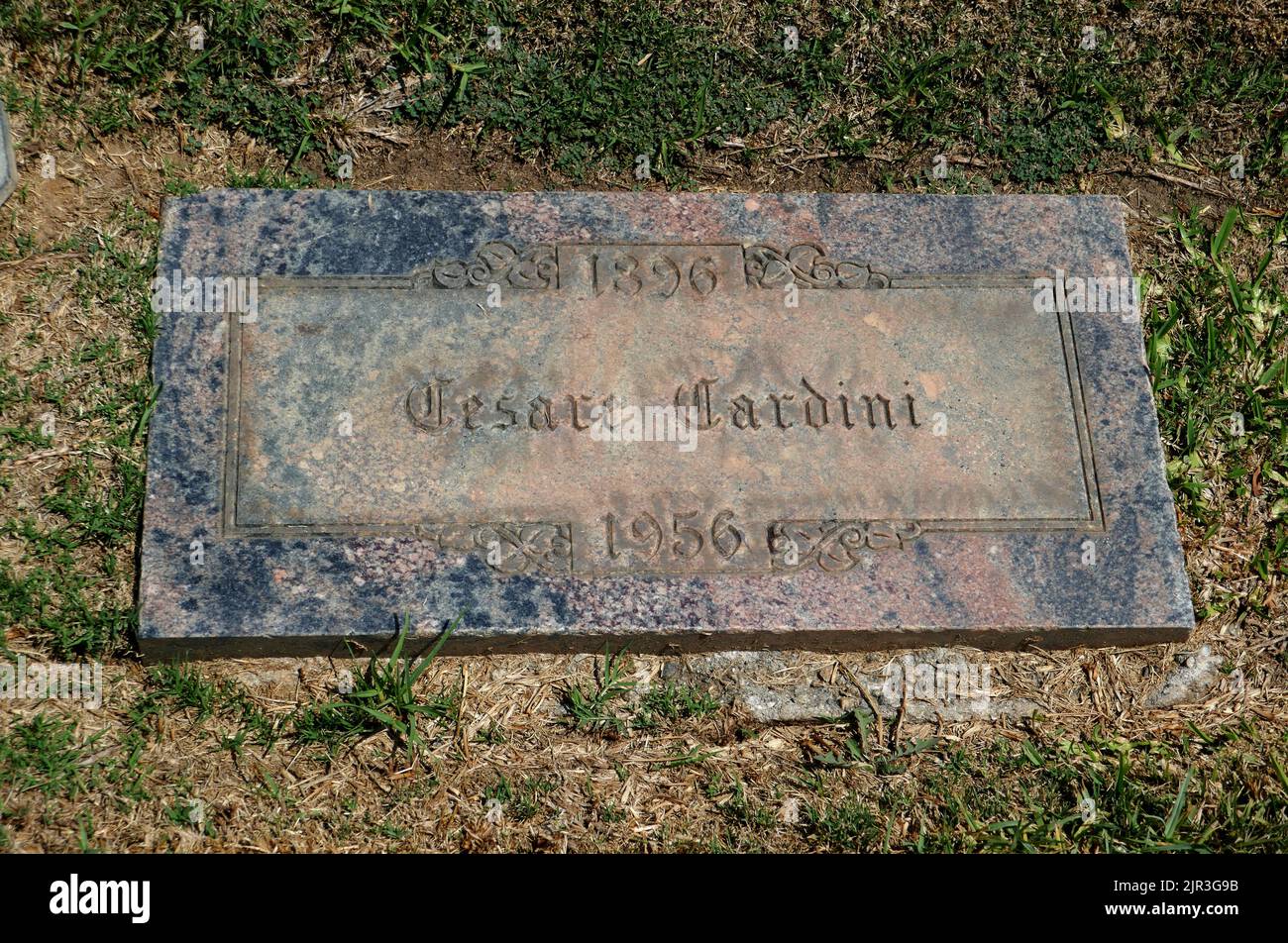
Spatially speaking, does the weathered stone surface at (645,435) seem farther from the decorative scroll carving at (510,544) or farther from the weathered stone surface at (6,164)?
the weathered stone surface at (6,164)

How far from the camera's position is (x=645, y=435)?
12.4 ft

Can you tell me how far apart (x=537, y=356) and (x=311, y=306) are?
2.49 feet

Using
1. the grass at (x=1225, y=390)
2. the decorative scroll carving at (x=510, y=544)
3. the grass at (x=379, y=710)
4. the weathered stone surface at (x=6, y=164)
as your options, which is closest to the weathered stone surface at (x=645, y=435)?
the decorative scroll carving at (x=510, y=544)

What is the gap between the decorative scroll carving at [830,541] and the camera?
3.67 m

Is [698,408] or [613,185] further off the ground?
[613,185]

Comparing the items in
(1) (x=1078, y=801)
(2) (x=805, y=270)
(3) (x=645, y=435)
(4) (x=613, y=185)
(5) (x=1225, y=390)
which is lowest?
(1) (x=1078, y=801)

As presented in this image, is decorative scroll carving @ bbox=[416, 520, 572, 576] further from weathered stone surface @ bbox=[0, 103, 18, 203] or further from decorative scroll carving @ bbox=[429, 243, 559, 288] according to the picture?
weathered stone surface @ bbox=[0, 103, 18, 203]

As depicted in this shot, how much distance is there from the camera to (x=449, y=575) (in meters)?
3.58

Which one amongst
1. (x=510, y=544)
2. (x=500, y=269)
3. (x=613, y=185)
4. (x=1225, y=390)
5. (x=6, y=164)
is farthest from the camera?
(x=613, y=185)

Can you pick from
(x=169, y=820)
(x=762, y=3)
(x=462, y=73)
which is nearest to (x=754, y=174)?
(x=762, y=3)

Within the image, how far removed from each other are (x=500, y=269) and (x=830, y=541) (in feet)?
4.66

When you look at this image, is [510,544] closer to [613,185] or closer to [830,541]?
[830,541]

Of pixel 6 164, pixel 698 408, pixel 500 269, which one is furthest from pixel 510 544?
pixel 6 164

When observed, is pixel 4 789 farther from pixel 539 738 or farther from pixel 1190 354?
pixel 1190 354
